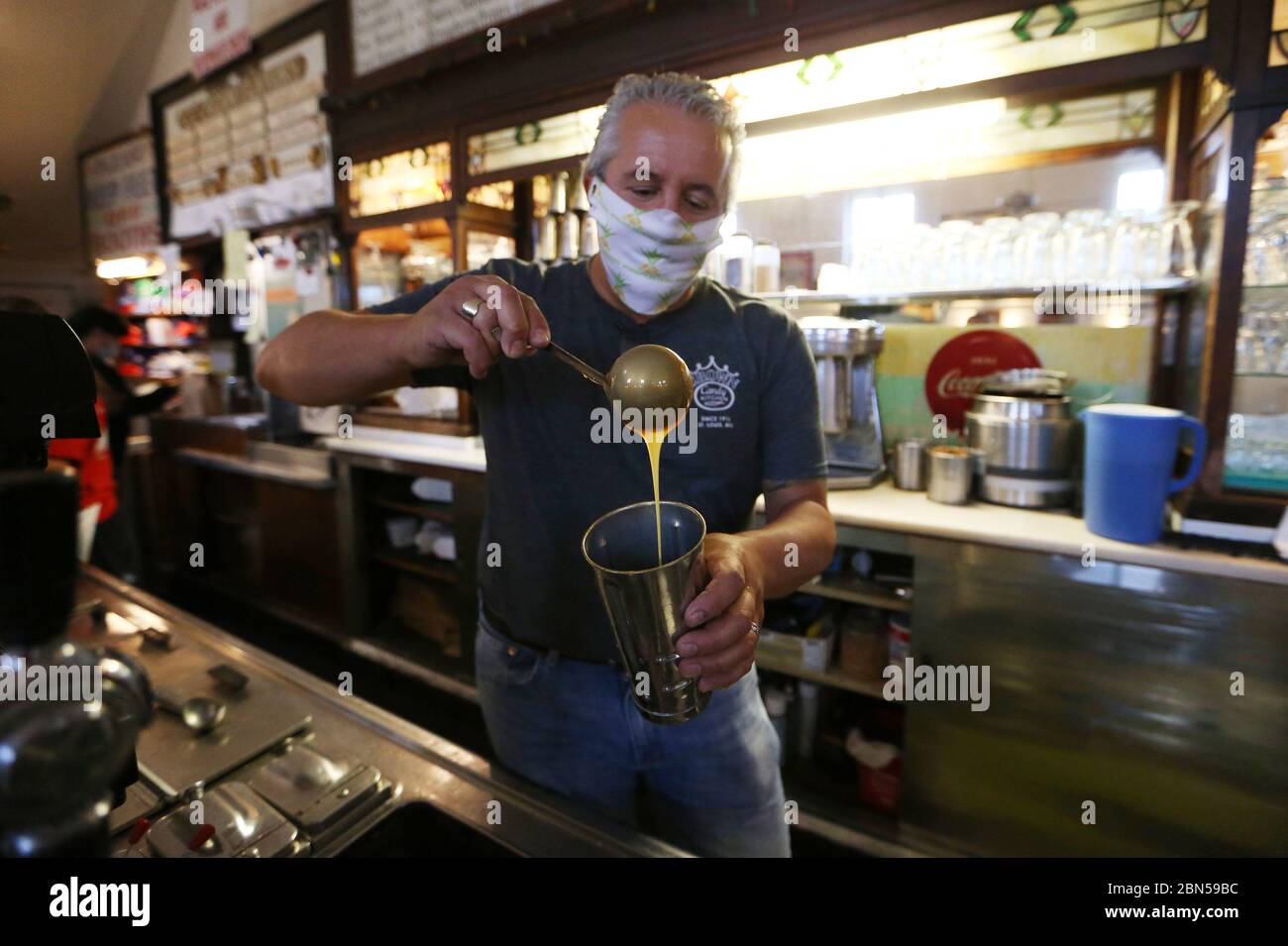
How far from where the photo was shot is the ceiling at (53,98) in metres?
4.04

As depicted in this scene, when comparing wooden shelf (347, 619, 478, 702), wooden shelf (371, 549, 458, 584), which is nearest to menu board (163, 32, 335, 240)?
wooden shelf (371, 549, 458, 584)

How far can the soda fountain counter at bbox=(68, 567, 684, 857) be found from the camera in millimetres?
777

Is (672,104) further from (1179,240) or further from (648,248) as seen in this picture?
(1179,240)

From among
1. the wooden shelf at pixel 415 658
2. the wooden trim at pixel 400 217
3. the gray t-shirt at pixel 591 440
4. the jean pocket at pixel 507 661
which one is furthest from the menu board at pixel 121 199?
the jean pocket at pixel 507 661

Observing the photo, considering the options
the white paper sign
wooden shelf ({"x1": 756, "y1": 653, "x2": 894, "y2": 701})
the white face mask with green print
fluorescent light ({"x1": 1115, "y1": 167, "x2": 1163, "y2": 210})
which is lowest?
wooden shelf ({"x1": 756, "y1": 653, "x2": 894, "y2": 701})

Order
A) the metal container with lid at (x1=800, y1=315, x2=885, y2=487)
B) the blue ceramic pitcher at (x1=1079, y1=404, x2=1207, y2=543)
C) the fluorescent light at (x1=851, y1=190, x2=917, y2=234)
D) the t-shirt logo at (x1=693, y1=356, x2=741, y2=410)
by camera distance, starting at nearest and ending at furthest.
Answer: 1. the t-shirt logo at (x1=693, y1=356, x2=741, y2=410)
2. the blue ceramic pitcher at (x1=1079, y1=404, x2=1207, y2=543)
3. the metal container with lid at (x1=800, y1=315, x2=885, y2=487)
4. the fluorescent light at (x1=851, y1=190, x2=917, y2=234)

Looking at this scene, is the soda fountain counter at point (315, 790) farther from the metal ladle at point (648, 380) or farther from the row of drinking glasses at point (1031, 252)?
the row of drinking glasses at point (1031, 252)

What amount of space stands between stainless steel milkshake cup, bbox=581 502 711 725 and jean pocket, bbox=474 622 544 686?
21.0 inches

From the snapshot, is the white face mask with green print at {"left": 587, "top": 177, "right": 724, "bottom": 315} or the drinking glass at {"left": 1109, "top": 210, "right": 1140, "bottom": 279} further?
the drinking glass at {"left": 1109, "top": 210, "right": 1140, "bottom": 279}

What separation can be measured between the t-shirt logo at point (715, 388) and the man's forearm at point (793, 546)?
0.79 feet

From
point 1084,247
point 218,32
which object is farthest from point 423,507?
point 218,32

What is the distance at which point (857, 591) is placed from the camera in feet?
7.57

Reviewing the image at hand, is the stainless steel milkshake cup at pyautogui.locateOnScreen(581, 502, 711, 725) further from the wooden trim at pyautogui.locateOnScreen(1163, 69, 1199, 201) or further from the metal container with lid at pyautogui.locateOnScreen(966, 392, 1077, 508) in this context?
the wooden trim at pyautogui.locateOnScreen(1163, 69, 1199, 201)
